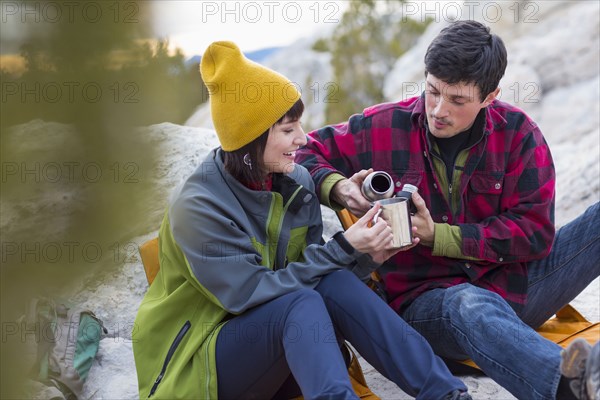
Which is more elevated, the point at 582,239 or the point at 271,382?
the point at 582,239

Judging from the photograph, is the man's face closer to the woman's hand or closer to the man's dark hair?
the man's dark hair

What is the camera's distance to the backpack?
300cm

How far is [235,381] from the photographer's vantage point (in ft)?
8.97

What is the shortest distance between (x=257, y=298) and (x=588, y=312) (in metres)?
1.90

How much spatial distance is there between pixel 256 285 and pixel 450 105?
1038mm

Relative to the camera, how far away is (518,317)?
9.98 ft

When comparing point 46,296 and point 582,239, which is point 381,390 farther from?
point 46,296

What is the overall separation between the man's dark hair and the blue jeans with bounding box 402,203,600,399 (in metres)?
0.74

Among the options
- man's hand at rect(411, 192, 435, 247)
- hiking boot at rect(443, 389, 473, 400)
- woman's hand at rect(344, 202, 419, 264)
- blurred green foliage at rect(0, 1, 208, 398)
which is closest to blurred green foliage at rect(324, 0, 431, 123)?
man's hand at rect(411, 192, 435, 247)

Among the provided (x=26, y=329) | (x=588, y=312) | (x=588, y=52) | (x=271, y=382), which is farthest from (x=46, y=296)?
(x=588, y=52)

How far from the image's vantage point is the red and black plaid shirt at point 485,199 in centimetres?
318

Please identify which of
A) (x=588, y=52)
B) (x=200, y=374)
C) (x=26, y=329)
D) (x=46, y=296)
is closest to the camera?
(x=46, y=296)

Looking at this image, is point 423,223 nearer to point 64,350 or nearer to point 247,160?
point 247,160

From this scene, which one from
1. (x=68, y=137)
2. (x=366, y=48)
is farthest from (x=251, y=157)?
(x=366, y=48)
